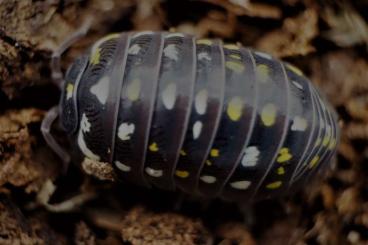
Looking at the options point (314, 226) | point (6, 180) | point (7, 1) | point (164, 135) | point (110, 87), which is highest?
point (7, 1)

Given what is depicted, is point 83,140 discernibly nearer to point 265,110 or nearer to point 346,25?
point 265,110

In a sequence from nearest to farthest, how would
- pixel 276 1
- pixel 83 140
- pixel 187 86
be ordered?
pixel 187 86, pixel 83 140, pixel 276 1

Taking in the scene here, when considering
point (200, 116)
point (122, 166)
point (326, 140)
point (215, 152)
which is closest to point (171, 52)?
point (200, 116)

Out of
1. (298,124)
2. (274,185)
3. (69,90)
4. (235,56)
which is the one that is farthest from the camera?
(69,90)

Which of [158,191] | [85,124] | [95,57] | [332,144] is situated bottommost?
[158,191]

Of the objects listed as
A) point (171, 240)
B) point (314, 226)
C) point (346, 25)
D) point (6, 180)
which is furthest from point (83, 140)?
point (346, 25)

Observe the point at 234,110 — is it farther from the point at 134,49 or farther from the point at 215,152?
the point at 134,49

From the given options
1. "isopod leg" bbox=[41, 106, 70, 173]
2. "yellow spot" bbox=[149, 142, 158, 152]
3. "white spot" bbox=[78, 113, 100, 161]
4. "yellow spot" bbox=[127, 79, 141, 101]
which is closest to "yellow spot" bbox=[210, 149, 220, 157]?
"yellow spot" bbox=[149, 142, 158, 152]
